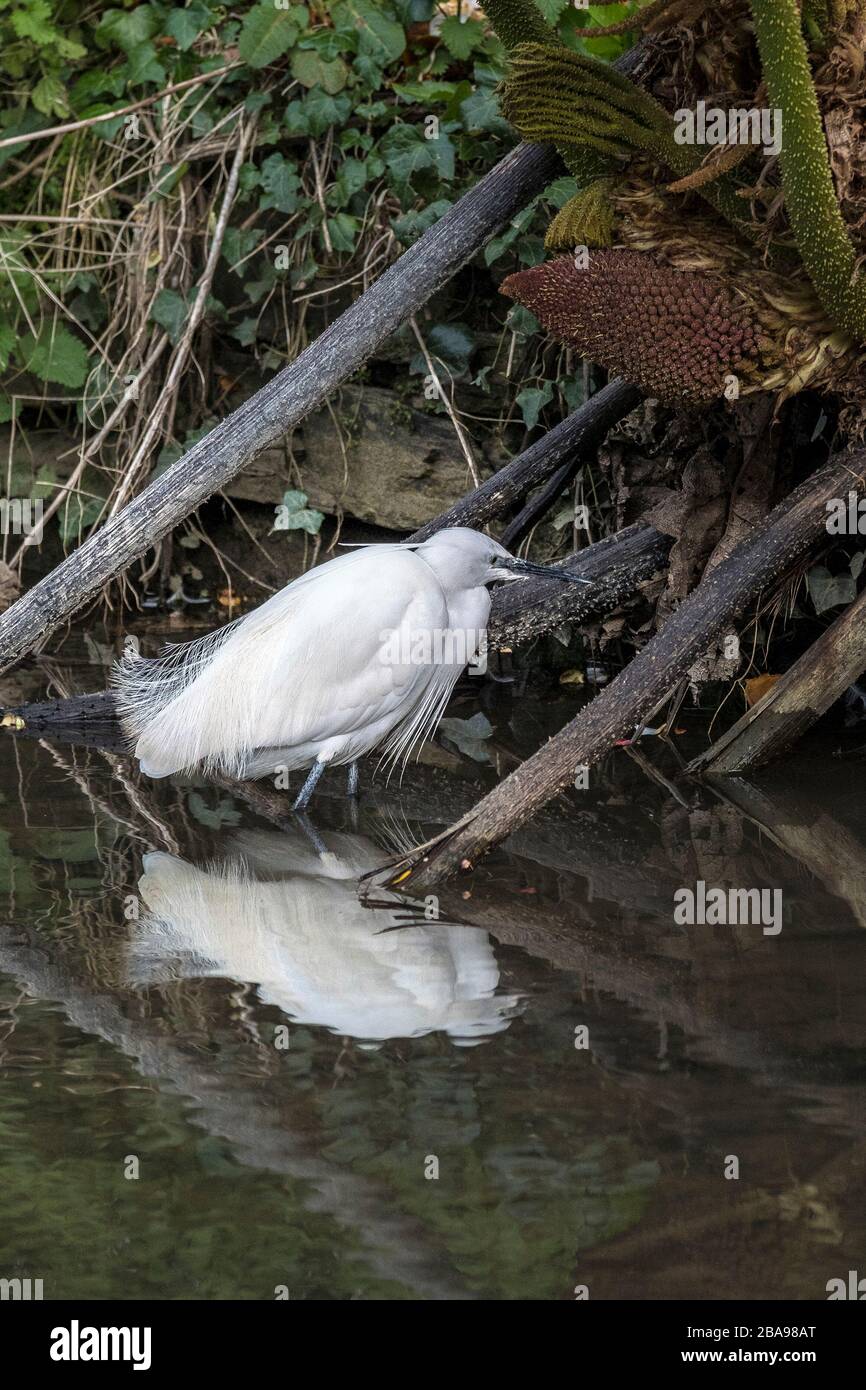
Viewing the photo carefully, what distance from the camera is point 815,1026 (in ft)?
8.41

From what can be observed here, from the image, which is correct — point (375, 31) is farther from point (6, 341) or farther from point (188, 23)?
point (6, 341)

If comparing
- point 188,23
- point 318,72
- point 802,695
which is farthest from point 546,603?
point 188,23

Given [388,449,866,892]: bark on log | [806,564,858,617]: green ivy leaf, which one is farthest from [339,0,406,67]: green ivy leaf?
[388,449,866,892]: bark on log

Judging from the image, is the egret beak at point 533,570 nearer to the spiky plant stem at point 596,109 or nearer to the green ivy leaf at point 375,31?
the spiky plant stem at point 596,109

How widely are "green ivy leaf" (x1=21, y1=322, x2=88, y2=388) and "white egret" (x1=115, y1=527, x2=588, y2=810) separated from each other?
6.93 feet

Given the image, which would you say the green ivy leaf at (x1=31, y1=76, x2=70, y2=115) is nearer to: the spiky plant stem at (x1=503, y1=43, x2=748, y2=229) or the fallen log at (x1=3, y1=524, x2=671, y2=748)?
the fallen log at (x1=3, y1=524, x2=671, y2=748)

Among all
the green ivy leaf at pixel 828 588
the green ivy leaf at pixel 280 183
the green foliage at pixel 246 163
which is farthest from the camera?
the green ivy leaf at pixel 280 183

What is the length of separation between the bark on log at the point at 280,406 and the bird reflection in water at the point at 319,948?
75 cm

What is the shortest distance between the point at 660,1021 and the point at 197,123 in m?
4.49

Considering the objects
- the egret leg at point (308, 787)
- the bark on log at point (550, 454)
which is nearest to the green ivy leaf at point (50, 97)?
the bark on log at point (550, 454)

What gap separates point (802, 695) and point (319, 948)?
159 cm

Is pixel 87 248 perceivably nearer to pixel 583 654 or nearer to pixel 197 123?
pixel 197 123

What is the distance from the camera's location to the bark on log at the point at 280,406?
376cm

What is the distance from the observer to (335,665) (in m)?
4.08
